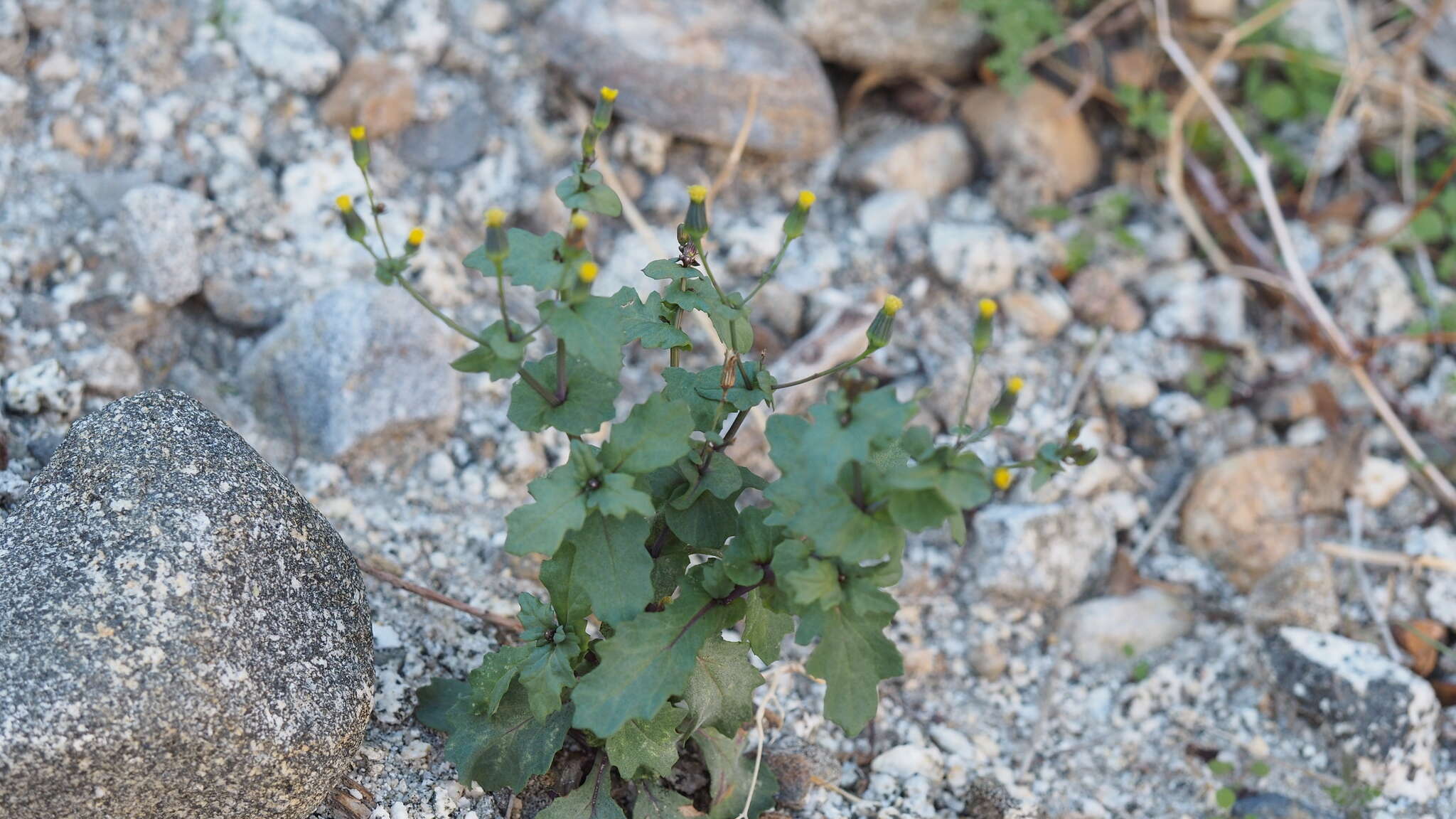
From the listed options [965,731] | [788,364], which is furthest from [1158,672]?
[788,364]

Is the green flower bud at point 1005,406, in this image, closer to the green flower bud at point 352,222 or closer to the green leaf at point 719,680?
the green leaf at point 719,680

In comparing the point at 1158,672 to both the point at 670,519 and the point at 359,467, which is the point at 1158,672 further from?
the point at 359,467

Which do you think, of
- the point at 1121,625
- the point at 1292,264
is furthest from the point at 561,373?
the point at 1292,264

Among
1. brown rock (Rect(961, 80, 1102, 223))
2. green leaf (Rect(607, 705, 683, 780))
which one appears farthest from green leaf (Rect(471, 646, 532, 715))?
brown rock (Rect(961, 80, 1102, 223))

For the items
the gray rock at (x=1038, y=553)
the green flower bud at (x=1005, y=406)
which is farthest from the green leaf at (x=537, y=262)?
the gray rock at (x=1038, y=553)

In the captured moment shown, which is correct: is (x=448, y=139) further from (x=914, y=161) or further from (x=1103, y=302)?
(x=1103, y=302)

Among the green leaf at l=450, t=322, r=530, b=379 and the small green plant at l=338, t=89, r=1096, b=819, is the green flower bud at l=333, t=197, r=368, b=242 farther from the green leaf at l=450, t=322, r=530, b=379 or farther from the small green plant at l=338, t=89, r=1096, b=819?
the green leaf at l=450, t=322, r=530, b=379
